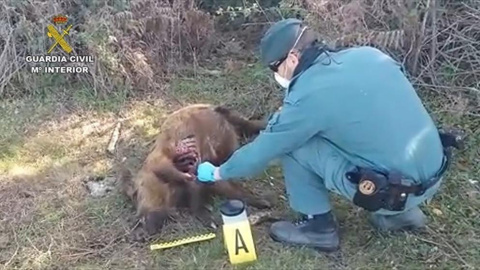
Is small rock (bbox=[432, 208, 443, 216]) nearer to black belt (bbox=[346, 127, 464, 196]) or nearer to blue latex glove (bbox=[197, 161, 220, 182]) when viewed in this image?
black belt (bbox=[346, 127, 464, 196])

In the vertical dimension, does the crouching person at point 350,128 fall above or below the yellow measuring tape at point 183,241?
above

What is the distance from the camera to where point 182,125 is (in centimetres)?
366

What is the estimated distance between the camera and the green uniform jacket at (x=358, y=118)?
2.84 metres

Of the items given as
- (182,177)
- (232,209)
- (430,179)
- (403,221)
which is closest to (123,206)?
(182,177)

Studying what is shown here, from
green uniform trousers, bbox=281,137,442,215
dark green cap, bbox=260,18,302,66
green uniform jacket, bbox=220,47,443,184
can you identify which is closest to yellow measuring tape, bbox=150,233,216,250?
green uniform trousers, bbox=281,137,442,215

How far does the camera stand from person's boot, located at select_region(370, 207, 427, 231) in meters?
3.27

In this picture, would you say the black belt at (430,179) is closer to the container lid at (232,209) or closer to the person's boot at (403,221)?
the person's boot at (403,221)

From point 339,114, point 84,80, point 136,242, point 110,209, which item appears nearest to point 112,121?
point 84,80

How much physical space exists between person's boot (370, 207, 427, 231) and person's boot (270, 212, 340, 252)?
228mm

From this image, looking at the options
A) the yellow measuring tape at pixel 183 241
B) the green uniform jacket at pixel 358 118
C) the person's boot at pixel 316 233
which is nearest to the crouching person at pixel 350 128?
the green uniform jacket at pixel 358 118

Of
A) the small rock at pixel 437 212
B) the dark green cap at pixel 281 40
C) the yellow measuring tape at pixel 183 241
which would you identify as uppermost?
the dark green cap at pixel 281 40

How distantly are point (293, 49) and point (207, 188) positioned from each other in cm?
94

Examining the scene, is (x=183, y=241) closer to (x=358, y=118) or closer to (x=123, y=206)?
(x=123, y=206)

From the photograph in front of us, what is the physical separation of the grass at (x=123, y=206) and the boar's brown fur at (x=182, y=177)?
0.10m
